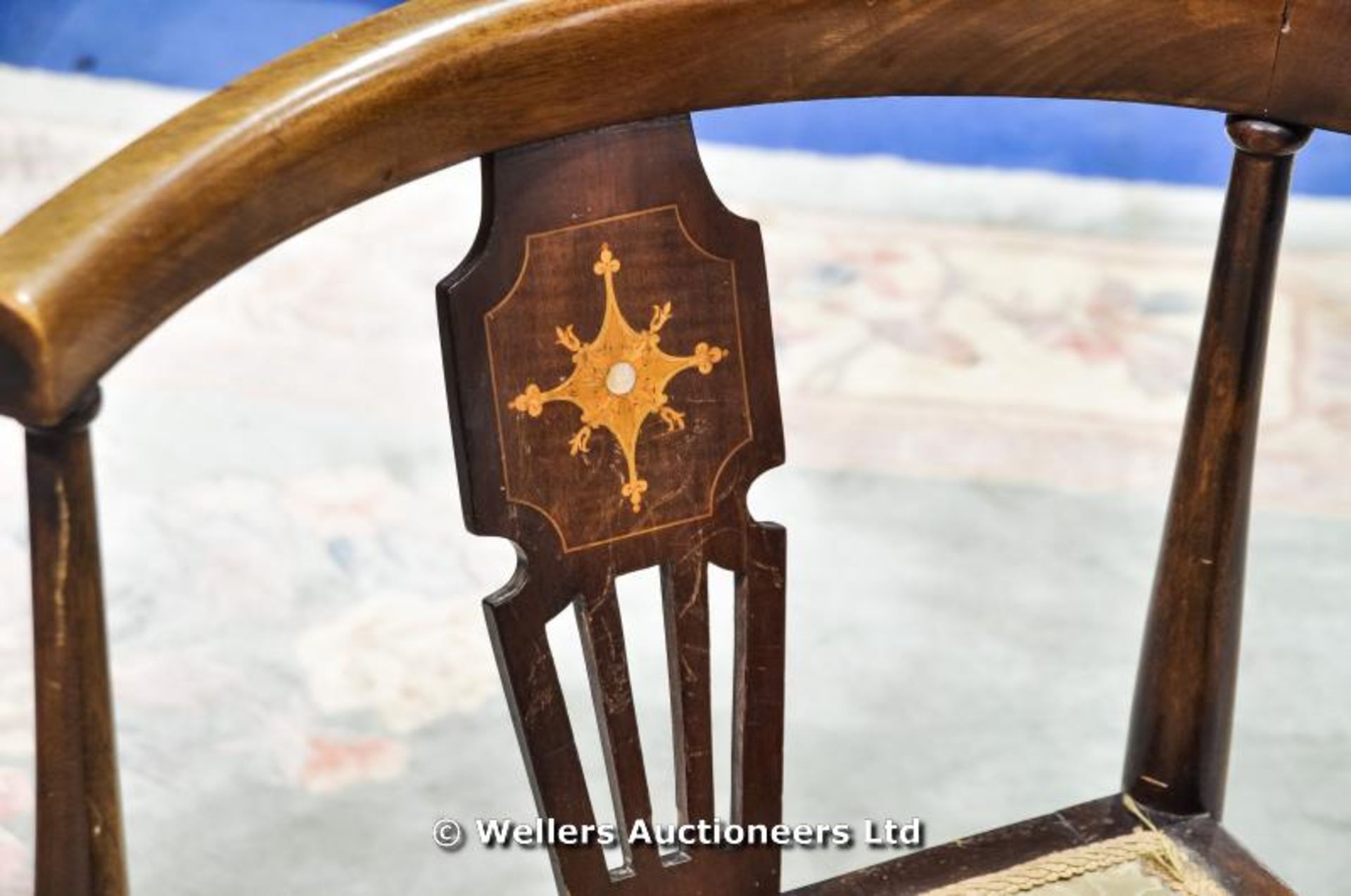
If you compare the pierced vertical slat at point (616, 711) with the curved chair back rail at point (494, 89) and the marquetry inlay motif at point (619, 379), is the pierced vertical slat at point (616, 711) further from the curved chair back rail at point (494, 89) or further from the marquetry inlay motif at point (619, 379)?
the curved chair back rail at point (494, 89)

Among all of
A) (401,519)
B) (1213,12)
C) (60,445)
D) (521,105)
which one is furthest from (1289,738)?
(60,445)

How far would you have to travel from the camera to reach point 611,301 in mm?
800

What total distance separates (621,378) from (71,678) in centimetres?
27

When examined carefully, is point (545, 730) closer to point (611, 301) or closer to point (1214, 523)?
point (611, 301)

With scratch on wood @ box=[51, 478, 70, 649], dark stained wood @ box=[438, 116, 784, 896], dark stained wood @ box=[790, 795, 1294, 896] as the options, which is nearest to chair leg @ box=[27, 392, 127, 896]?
scratch on wood @ box=[51, 478, 70, 649]

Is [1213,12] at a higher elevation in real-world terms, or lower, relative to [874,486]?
higher

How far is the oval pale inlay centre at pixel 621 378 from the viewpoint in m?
0.82

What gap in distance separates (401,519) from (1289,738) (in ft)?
3.11

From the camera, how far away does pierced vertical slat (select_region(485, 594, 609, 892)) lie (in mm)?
819

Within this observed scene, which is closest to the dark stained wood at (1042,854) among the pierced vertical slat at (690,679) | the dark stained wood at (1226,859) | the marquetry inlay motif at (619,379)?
the dark stained wood at (1226,859)

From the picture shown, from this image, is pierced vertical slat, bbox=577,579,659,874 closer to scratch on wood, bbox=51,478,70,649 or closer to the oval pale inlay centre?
the oval pale inlay centre

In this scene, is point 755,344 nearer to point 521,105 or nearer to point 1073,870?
point 521,105

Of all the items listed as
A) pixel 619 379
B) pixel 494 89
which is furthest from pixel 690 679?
pixel 494 89

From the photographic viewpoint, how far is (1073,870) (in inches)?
39.1
